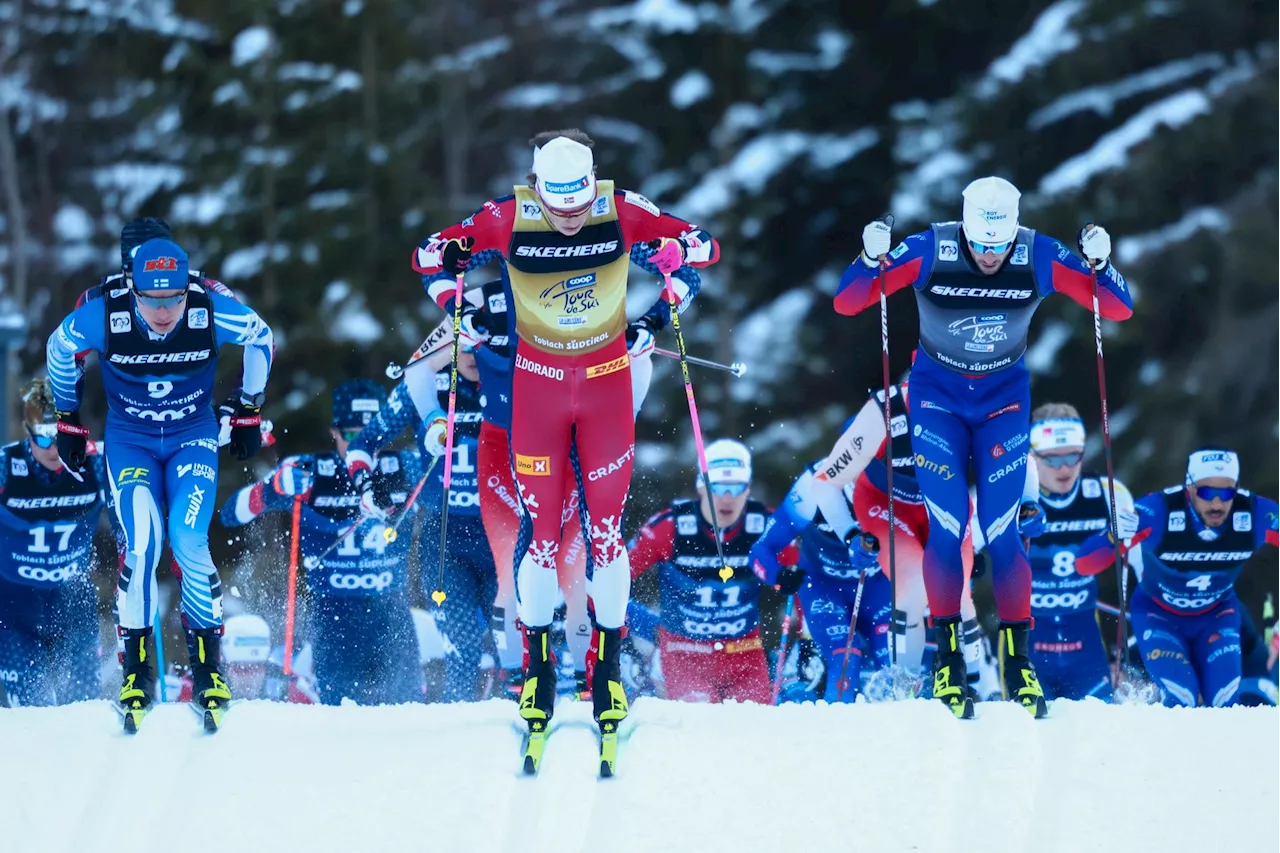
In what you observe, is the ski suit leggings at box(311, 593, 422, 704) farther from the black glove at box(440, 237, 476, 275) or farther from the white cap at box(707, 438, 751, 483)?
the black glove at box(440, 237, 476, 275)

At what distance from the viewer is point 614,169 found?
23.9 m

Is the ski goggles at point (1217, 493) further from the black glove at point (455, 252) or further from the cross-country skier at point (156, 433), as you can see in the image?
the cross-country skier at point (156, 433)

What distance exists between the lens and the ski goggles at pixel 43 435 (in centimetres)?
962

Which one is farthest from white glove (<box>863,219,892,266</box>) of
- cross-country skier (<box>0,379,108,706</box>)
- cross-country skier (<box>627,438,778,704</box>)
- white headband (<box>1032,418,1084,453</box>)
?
cross-country skier (<box>0,379,108,706</box>)

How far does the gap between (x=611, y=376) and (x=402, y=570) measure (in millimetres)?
4029

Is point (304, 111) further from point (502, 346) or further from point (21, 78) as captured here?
point (502, 346)

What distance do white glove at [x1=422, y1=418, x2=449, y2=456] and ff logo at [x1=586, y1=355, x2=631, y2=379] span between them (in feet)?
6.47

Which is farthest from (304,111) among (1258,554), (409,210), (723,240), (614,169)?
(1258,554)

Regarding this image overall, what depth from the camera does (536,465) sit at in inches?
271

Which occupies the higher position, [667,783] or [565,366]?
[565,366]

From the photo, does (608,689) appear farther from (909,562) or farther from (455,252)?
(909,562)

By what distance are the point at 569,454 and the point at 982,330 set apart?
68.2 inches

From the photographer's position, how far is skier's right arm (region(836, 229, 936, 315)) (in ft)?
24.3

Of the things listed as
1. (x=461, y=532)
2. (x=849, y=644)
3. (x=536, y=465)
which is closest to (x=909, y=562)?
(x=849, y=644)
